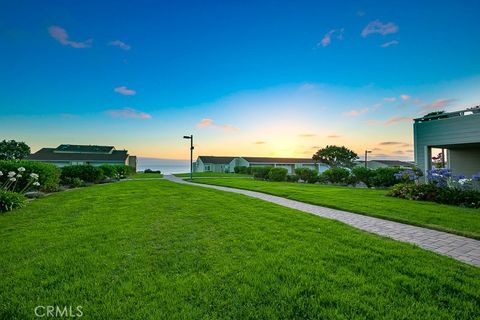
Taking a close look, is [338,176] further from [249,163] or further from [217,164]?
[217,164]

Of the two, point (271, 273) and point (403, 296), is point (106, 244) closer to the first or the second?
point (271, 273)

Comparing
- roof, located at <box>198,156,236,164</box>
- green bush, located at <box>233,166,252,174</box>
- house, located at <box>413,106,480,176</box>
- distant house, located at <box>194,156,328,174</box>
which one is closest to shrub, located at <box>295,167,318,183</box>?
house, located at <box>413,106,480,176</box>

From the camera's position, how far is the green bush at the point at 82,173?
15539 millimetres

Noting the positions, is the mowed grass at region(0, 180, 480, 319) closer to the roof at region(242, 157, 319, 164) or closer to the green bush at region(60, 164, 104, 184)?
the green bush at region(60, 164, 104, 184)

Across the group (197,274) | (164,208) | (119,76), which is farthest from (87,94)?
(197,274)

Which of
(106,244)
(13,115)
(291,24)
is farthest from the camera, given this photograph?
(13,115)

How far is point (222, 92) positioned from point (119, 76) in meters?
6.62

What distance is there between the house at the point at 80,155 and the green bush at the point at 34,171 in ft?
99.2

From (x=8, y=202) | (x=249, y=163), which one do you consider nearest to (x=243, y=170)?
(x=249, y=163)

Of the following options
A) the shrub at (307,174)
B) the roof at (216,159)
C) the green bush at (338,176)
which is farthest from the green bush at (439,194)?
the roof at (216,159)

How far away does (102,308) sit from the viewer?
212cm

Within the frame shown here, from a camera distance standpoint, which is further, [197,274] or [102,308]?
[197,274]

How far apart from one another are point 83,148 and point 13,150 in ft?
61.4

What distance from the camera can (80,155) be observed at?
40781 millimetres
